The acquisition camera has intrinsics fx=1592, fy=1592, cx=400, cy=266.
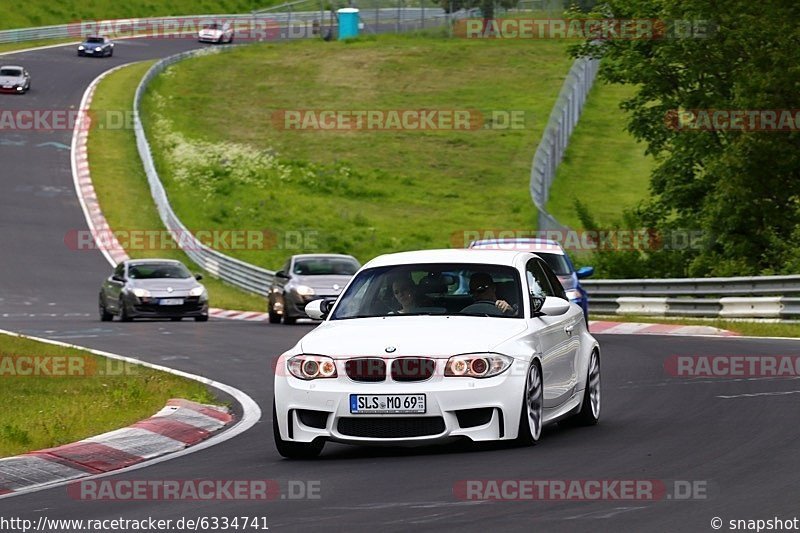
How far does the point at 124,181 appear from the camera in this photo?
58.7 m

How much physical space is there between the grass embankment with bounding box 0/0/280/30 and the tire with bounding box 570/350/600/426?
292 feet

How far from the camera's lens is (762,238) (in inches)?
1325

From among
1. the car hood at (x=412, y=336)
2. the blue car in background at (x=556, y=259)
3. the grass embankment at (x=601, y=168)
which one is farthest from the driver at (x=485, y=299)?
the grass embankment at (x=601, y=168)

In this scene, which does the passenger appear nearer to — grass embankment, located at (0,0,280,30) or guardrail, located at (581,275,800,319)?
guardrail, located at (581,275,800,319)

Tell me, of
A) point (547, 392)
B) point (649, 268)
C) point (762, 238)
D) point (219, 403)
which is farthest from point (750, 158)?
point (547, 392)

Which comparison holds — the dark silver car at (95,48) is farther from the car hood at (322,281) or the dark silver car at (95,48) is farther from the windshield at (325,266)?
the car hood at (322,281)

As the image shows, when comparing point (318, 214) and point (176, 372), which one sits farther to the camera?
point (318, 214)

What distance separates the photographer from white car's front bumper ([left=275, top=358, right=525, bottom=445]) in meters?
10.8

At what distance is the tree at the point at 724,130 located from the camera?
31.7m

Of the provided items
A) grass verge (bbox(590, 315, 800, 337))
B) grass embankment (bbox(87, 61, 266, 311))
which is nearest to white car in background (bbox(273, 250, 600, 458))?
grass verge (bbox(590, 315, 800, 337))

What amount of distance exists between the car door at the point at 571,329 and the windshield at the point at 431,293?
26.8 inches

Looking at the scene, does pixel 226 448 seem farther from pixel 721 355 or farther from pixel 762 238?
pixel 762 238

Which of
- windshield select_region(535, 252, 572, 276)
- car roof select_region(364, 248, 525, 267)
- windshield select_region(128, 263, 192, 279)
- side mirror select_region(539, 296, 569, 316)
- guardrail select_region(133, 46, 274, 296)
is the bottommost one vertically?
guardrail select_region(133, 46, 274, 296)

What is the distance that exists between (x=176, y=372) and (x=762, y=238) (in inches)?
709
